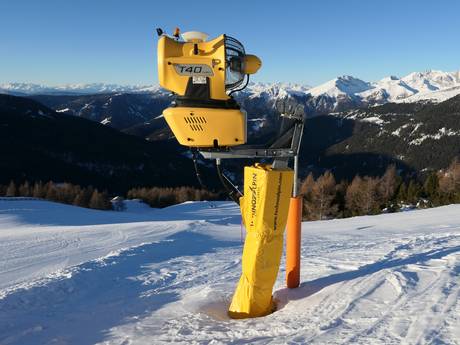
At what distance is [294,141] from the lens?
5.52 m

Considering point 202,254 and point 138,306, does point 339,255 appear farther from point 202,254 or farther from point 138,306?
point 138,306

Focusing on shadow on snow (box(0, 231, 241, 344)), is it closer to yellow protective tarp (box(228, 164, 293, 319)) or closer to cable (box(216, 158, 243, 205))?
yellow protective tarp (box(228, 164, 293, 319))

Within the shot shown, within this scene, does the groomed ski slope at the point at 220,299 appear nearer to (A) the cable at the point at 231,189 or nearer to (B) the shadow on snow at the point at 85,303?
(B) the shadow on snow at the point at 85,303

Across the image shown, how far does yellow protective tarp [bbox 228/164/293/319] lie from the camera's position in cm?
537

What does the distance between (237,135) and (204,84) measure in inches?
26.6

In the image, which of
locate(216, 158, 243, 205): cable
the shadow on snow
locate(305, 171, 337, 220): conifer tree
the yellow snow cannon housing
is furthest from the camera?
locate(305, 171, 337, 220): conifer tree

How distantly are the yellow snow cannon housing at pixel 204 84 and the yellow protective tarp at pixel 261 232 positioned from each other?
1.97ft

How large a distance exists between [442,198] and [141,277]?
59758 mm

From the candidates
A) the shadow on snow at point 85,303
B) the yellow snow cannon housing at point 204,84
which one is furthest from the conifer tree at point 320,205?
the yellow snow cannon housing at point 204,84

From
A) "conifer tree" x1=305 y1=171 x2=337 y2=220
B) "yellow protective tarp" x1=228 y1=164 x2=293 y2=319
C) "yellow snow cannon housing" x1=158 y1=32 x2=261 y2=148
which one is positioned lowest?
"conifer tree" x1=305 y1=171 x2=337 y2=220

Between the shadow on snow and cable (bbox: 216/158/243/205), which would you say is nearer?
the shadow on snow

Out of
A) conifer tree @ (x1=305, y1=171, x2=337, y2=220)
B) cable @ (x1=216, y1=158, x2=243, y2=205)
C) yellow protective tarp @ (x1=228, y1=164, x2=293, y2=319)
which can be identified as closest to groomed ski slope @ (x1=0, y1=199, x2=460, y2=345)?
yellow protective tarp @ (x1=228, y1=164, x2=293, y2=319)

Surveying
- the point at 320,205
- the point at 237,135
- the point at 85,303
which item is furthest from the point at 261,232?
the point at 320,205

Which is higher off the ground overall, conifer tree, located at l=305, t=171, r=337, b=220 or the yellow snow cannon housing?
the yellow snow cannon housing
